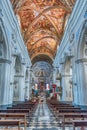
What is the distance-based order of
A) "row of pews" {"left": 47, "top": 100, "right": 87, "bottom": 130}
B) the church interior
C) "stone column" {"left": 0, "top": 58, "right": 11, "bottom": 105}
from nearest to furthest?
"row of pews" {"left": 47, "top": 100, "right": 87, "bottom": 130} → the church interior → "stone column" {"left": 0, "top": 58, "right": 11, "bottom": 105}

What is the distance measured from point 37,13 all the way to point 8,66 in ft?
31.0

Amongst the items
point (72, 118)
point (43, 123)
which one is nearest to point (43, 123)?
point (43, 123)

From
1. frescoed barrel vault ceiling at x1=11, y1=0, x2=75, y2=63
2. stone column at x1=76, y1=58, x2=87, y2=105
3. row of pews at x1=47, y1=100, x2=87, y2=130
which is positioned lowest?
row of pews at x1=47, y1=100, x2=87, y2=130

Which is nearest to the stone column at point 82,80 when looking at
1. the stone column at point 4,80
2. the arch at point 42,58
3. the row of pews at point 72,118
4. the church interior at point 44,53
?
the church interior at point 44,53

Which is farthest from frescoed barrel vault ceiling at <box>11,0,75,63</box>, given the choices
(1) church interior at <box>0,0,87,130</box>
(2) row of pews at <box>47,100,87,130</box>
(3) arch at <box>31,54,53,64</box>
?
(3) arch at <box>31,54,53,64</box>

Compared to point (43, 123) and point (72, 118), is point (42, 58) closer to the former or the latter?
point (43, 123)

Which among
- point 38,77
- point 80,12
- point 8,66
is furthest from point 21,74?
point 38,77

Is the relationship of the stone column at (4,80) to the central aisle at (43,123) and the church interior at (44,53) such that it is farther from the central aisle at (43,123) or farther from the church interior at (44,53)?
the central aisle at (43,123)

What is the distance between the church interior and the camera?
670 centimetres

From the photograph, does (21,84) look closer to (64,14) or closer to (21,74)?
(21,74)

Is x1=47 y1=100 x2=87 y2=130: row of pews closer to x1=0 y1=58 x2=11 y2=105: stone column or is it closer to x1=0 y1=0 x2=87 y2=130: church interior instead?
x1=0 y1=0 x2=87 y2=130: church interior

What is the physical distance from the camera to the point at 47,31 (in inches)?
862

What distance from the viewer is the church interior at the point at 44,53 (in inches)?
264

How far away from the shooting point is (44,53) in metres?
31.8
